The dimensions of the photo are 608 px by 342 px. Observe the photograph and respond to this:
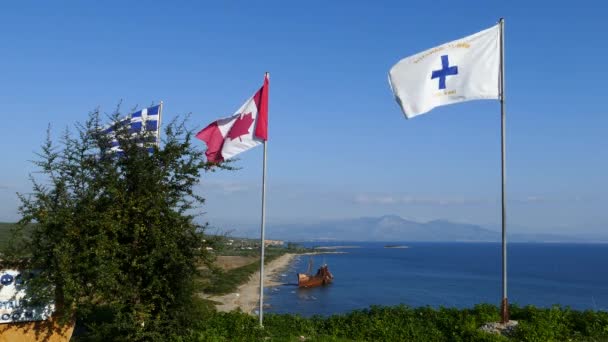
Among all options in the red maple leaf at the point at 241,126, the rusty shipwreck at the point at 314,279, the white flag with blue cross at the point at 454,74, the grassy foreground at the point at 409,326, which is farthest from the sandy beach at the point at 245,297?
the white flag with blue cross at the point at 454,74

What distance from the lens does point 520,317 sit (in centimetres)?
1438

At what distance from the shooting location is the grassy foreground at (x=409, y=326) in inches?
505

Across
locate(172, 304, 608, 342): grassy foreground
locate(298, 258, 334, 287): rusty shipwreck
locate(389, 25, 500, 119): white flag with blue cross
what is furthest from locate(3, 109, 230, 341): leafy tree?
locate(298, 258, 334, 287): rusty shipwreck

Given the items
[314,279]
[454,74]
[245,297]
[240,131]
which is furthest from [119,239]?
[314,279]

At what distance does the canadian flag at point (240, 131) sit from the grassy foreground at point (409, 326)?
4.37 meters

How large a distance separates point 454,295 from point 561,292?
21.1 metres

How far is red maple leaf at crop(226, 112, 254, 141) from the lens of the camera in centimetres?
1488

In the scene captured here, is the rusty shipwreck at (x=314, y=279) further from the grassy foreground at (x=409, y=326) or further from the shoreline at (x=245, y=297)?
the grassy foreground at (x=409, y=326)

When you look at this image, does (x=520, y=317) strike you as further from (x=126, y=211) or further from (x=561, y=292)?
(x=561, y=292)

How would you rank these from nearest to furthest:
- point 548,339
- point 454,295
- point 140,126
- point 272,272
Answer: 1. point 548,339
2. point 140,126
3. point 454,295
4. point 272,272

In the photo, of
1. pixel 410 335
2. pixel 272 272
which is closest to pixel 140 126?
pixel 410 335

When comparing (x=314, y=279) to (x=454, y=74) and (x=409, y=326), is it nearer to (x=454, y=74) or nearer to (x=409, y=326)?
(x=409, y=326)

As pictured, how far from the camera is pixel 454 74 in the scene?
12836 millimetres

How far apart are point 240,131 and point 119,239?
14.4 ft
